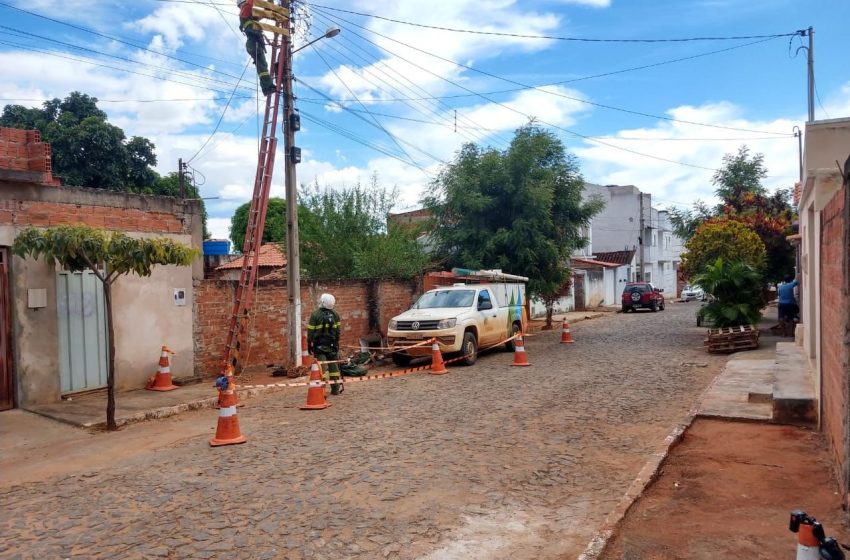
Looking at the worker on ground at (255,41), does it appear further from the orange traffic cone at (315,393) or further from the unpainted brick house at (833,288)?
the unpainted brick house at (833,288)

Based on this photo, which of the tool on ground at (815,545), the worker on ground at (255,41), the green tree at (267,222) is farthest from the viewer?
the green tree at (267,222)

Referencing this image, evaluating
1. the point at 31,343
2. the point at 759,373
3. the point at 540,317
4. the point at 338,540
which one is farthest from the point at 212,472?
the point at 540,317

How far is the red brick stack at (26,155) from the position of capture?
977 centimetres

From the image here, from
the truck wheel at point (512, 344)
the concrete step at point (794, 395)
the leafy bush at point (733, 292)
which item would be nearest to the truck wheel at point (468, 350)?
the truck wheel at point (512, 344)

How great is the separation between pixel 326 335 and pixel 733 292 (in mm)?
11805

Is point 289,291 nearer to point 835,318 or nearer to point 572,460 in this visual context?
point 572,460

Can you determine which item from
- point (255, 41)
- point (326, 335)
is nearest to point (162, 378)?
point (326, 335)

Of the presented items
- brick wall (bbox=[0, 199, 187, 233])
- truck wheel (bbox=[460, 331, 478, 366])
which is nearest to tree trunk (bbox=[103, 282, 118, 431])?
brick wall (bbox=[0, 199, 187, 233])

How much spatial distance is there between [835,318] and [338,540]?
466 cm

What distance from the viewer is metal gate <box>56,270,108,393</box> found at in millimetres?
10188

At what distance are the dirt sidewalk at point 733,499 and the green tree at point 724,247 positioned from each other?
12.0 m

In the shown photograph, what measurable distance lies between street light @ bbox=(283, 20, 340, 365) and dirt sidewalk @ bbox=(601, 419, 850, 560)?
320 inches

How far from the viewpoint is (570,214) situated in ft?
71.7

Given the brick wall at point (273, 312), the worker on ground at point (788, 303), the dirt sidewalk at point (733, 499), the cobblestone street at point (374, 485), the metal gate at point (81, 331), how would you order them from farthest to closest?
the worker on ground at point (788, 303) → the brick wall at point (273, 312) → the metal gate at point (81, 331) → the cobblestone street at point (374, 485) → the dirt sidewalk at point (733, 499)
